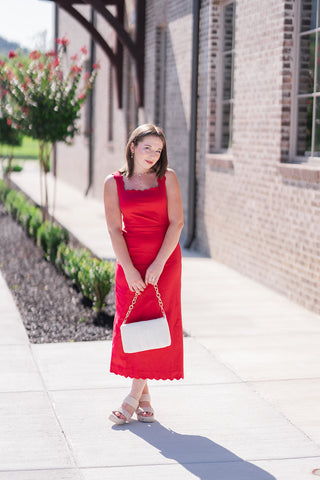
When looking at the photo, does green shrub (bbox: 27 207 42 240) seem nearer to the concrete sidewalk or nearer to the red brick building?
the red brick building

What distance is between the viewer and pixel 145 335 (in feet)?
15.2

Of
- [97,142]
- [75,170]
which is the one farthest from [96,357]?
[75,170]

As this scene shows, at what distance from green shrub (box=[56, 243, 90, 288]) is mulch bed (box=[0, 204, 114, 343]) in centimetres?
16

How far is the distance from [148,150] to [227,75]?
672 cm

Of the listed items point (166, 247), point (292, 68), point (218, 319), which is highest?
point (292, 68)

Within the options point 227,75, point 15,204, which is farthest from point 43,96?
point 15,204

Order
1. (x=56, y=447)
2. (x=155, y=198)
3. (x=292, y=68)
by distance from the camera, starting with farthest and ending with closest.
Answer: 1. (x=292, y=68)
2. (x=155, y=198)
3. (x=56, y=447)

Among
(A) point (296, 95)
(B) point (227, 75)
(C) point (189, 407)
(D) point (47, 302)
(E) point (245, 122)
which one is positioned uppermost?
(B) point (227, 75)

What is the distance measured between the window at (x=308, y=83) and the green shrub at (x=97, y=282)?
230 centimetres

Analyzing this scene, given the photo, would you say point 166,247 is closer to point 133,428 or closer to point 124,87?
point 133,428

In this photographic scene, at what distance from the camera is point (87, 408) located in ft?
16.8

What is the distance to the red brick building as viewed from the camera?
331 inches

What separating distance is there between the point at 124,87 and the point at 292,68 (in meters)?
9.10

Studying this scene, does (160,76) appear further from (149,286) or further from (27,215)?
(149,286)
